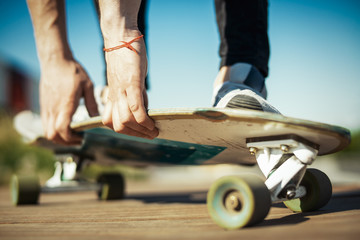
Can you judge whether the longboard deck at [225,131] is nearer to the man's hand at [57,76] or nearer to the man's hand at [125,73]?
the man's hand at [125,73]

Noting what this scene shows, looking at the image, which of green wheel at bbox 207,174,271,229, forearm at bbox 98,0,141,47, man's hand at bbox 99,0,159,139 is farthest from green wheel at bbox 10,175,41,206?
green wheel at bbox 207,174,271,229

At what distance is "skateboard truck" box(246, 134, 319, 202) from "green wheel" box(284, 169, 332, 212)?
0.53 feet

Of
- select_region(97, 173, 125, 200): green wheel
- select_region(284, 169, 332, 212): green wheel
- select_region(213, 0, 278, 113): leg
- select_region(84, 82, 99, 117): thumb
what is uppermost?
select_region(213, 0, 278, 113): leg

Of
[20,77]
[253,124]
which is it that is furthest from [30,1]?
[20,77]

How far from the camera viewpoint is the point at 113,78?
1.22 metres

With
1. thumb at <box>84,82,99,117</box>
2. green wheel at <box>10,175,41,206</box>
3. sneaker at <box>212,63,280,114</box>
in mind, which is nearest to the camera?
sneaker at <box>212,63,280,114</box>

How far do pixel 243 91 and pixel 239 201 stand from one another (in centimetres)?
46

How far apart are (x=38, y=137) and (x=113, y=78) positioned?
1.43m

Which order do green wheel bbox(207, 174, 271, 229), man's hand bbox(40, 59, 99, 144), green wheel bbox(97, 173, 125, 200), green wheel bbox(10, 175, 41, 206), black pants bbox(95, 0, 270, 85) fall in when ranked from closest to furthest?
green wheel bbox(207, 174, 271, 229)
black pants bbox(95, 0, 270, 85)
man's hand bbox(40, 59, 99, 144)
green wheel bbox(10, 175, 41, 206)
green wheel bbox(97, 173, 125, 200)

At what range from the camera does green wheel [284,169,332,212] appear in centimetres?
117

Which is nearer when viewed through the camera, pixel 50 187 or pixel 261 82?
pixel 261 82

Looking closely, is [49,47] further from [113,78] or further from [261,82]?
[261,82]

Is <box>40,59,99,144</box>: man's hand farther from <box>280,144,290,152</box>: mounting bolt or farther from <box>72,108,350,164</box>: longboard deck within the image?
<box>280,144,290,152</box>: mounting bolt

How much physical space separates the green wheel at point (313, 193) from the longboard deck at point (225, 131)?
107mm
